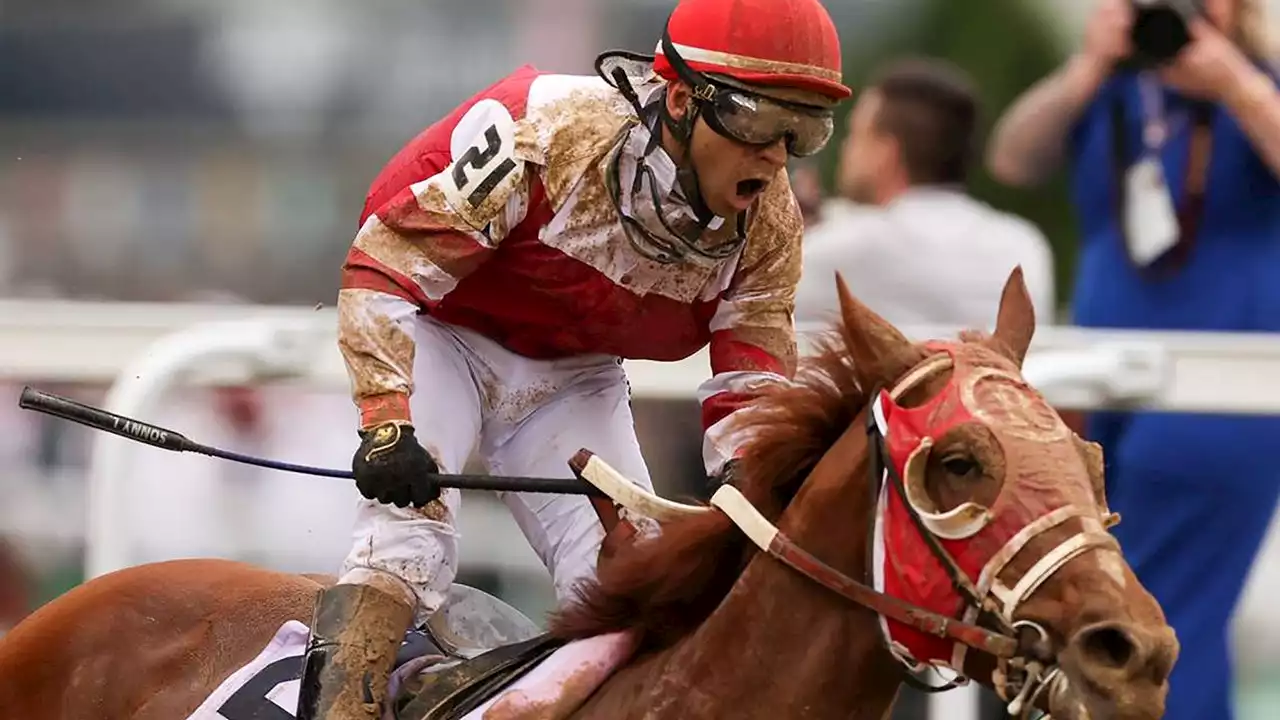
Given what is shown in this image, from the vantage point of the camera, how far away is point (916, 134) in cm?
620

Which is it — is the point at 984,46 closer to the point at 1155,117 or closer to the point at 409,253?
the point at 1155,117

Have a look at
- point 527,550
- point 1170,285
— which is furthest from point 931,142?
point 527,550

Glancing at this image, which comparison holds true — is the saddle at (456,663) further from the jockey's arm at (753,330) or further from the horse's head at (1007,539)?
the horse's head at (1007,539)

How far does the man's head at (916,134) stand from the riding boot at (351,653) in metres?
3.04

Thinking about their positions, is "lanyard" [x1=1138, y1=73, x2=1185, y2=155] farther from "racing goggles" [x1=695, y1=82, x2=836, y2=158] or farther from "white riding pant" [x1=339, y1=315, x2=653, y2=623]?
"racing goggles" [x1=695, y1=82, x2=836, y2=158]

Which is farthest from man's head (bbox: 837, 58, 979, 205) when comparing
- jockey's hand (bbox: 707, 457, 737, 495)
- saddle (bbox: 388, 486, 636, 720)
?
saddle (bbox: 388, 486, 636, 720)

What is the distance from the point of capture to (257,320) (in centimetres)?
550

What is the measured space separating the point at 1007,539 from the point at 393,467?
958 millimetres

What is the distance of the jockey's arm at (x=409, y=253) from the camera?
349 cm

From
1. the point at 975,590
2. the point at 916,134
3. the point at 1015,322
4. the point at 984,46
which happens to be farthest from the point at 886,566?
the point at 984,46

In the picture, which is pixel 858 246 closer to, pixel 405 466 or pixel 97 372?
pixel 97 372

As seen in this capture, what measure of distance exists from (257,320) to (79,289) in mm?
4852

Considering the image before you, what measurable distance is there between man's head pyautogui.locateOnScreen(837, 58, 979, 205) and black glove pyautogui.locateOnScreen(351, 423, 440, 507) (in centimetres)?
303

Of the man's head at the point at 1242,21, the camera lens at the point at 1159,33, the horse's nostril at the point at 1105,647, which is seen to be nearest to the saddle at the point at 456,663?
the horse's nostril at the point at 1105,647
